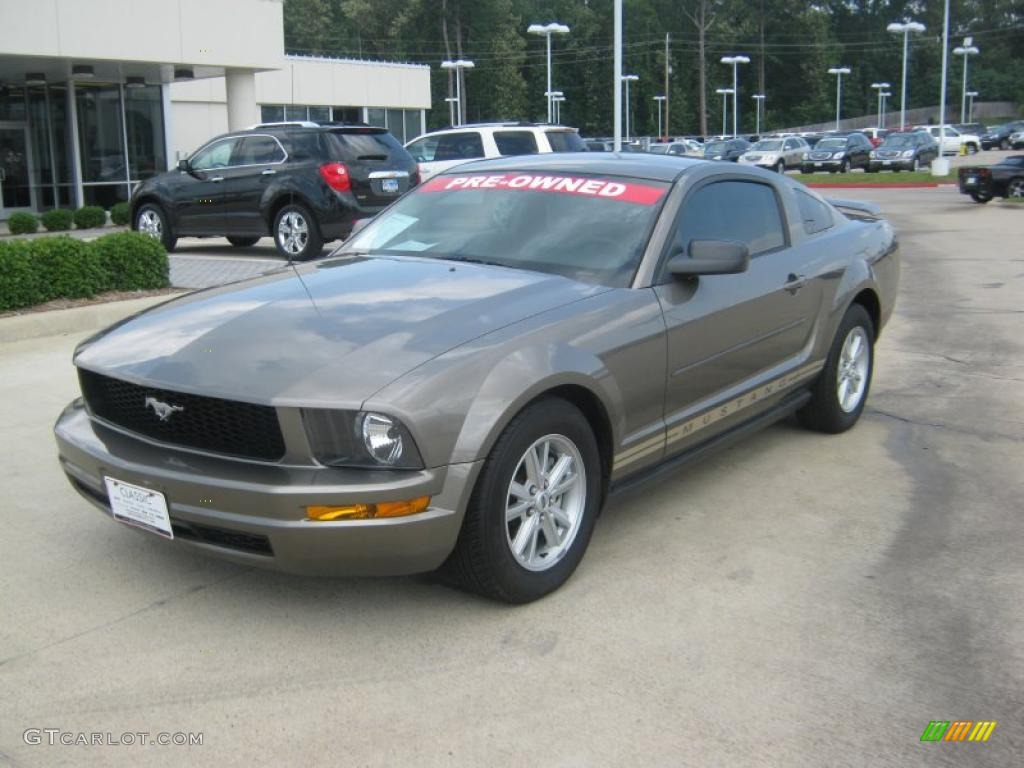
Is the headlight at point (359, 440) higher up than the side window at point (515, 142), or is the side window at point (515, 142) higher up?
the side window at point (515, 142)

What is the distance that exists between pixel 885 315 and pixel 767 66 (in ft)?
381

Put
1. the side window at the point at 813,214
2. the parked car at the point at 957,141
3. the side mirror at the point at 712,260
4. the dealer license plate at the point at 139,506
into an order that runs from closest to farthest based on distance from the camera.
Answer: the dealer license plate at the point at 139,506
the side mirror at the point at 712,260
the side window at the point at 813,214
the parked car at the point at 957,141

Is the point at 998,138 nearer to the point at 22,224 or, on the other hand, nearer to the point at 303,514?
the point at 22,224

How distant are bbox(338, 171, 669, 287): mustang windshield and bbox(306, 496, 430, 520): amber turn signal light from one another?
4.66ft

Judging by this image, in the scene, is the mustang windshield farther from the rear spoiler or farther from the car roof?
the rear spoiler

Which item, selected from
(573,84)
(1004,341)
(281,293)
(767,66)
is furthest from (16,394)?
(767,66)

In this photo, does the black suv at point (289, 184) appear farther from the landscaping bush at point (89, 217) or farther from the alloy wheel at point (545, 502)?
the alloy wheel at point (545, 502)

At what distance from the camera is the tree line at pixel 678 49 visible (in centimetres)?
9231

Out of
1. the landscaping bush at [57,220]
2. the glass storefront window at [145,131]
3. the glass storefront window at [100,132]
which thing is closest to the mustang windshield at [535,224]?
the landscaping bush at [57,220]

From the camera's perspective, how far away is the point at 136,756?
2967 millimetres

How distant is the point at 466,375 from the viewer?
139 inches

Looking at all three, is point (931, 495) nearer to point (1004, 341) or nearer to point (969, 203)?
point (1004, 341)

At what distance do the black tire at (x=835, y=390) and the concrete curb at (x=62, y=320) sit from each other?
5884 mm

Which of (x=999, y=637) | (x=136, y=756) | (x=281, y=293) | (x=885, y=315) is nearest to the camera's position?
(x=136, y=756)
